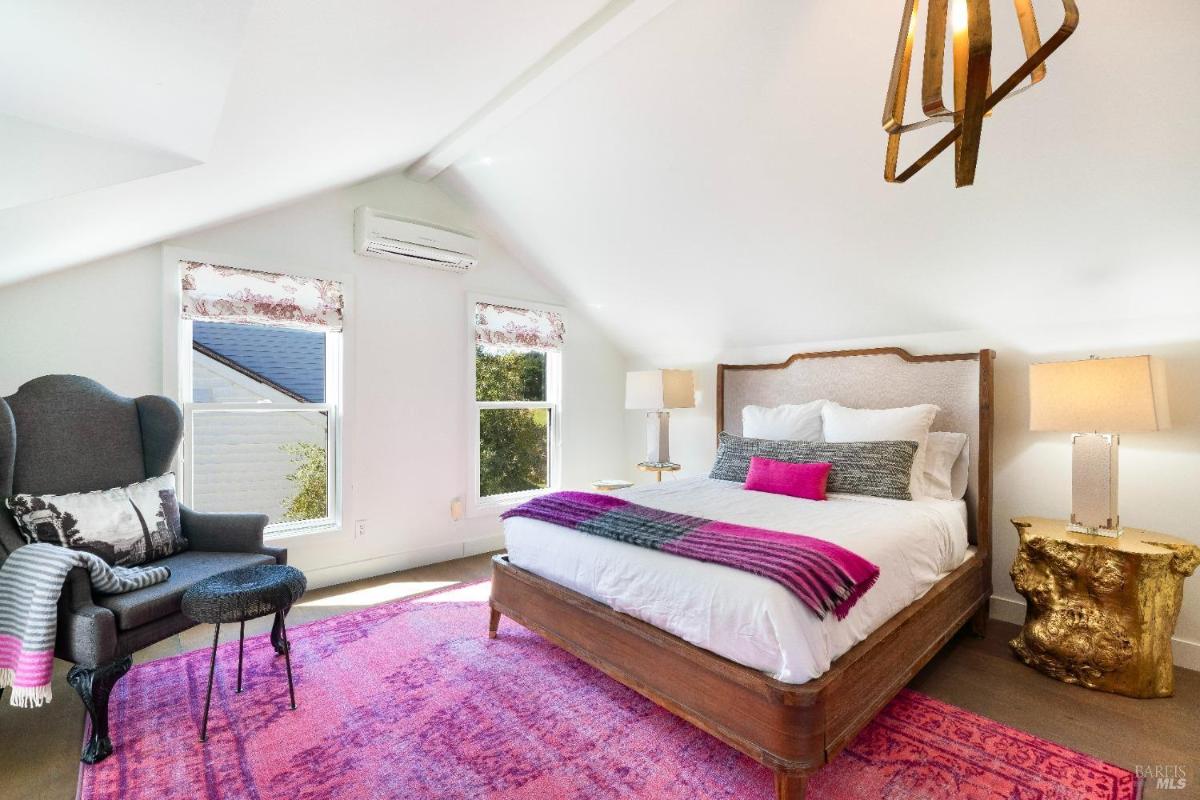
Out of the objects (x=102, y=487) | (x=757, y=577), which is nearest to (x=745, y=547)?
(x=757, y=577)

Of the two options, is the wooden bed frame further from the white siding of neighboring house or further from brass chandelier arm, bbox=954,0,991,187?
the white siding of neighboring house

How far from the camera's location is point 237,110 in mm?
1764

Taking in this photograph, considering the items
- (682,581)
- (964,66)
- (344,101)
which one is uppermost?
(344,101)

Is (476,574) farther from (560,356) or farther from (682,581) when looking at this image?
(682,581)

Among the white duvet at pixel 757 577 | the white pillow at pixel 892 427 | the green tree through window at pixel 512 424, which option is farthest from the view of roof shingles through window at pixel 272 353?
the white pillow at pixel 892 427

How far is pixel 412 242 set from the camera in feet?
12.3

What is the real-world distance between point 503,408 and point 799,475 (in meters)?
2.42

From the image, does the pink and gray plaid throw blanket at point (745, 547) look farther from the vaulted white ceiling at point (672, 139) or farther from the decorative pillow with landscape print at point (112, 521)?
the vaulted white ceiling at point (672, 139)

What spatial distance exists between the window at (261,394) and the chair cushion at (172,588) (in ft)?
2.83

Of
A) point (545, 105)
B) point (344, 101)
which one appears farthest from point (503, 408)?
point (344, 101)

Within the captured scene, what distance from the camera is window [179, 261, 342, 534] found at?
10.4 feet

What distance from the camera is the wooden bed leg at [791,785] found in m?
1.62

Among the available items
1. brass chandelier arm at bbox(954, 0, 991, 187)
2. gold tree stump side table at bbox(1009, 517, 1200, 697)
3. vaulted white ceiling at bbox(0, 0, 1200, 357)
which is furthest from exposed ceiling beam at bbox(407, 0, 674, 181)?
gold tree stump side table at bbox(1009, 517, 1200, 697)
